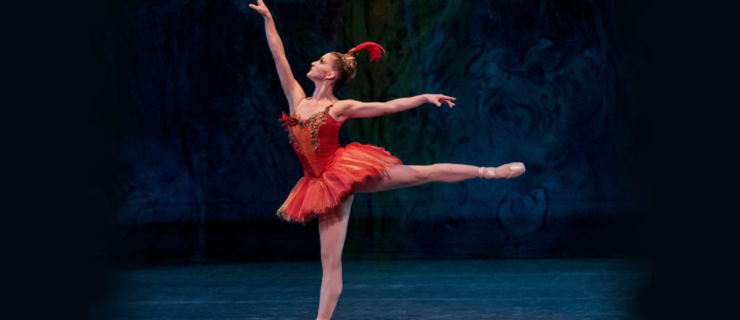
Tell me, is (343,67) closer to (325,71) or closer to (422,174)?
(325,71)

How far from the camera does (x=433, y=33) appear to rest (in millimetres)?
5121

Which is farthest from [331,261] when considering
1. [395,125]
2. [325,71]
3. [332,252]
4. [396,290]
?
[395,125]

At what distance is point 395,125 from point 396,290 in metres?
1.68

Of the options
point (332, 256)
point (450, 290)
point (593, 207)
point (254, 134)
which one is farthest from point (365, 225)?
point (332, 256)

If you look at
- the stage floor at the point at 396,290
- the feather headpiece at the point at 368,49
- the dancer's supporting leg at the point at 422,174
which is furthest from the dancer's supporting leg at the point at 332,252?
A: the feather headpiece at the point at 368,49

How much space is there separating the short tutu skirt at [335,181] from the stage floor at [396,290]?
68 cm

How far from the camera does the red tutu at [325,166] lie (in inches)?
106

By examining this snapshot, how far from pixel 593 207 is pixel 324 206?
10.5 feet

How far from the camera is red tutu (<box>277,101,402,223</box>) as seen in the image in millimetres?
2703

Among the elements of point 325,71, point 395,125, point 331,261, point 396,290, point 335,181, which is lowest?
point 396,290

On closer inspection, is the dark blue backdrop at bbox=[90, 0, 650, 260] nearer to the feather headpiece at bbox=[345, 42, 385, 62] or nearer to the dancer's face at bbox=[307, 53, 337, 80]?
the feather headpiece at bbox=[345, 42, 385, 62]

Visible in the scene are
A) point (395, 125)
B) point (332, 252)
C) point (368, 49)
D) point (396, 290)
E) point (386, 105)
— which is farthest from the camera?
point (395, 125)

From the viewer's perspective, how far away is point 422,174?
277 cm

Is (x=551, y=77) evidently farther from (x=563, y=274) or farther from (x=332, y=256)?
(x=332, y=256)
